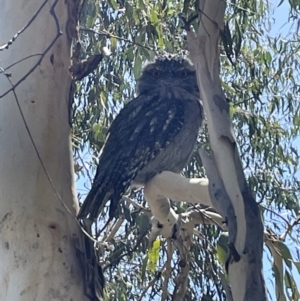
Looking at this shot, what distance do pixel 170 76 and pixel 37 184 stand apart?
44.2 inches

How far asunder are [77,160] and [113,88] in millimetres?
558

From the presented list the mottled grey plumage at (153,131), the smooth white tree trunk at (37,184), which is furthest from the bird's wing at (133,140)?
the smooth white tree trunk at (37,184)

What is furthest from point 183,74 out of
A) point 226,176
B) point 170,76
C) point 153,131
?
point 226,176

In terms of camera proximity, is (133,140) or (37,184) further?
(133,140)

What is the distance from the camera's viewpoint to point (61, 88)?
1.86 m

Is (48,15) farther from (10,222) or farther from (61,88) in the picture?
(10,222)

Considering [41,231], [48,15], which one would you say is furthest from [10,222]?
[48,15]

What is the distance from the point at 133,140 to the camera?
2389 mm

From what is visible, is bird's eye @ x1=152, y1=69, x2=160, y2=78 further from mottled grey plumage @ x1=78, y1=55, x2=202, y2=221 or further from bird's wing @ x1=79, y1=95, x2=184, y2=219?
bird's wing @ x1=79, y1=95, x2=184, y2=219

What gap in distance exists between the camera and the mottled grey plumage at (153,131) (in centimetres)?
220

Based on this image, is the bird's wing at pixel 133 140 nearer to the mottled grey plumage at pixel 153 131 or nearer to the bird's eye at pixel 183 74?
the mottled grey plumage at pixel 153 131

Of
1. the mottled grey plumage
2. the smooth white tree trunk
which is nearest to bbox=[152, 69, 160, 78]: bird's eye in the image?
the mottled grey plumage

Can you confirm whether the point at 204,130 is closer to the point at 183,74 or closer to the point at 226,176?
the point at 183,74

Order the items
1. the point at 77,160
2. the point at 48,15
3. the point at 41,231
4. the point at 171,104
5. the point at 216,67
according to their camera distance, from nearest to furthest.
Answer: the point at 41,231 < the point at 216,67 < the point at 48,15 < the point at 171,104 < the point at 77,160
